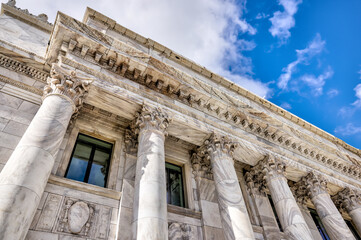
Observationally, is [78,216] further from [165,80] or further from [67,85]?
[165,80]

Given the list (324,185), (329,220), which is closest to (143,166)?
(329,220)

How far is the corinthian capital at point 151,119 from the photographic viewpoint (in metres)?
9.03

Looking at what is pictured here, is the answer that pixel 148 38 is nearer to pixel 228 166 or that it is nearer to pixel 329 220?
pixel 228 166

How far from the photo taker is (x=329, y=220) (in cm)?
1109

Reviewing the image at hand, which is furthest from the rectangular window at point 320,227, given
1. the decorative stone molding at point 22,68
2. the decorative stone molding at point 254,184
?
the decorative stone molding at point 22,68

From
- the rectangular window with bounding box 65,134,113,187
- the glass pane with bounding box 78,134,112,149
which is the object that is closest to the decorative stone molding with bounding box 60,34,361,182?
the glass pane with bounding box 78,134,112,149

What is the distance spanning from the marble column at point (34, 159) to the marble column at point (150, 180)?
98.0 inches

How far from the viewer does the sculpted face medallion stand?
6.95 metres

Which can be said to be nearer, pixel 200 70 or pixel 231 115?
pixel 231 115

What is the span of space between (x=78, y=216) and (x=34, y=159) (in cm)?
253

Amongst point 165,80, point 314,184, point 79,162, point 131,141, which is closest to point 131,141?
point 131,141

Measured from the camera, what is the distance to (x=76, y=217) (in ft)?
23.5

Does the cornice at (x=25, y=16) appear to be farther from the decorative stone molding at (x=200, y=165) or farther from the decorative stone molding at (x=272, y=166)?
the decorative stone molding at (x=272, y=166)

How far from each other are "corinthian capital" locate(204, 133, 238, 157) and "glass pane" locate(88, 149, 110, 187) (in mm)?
4433
